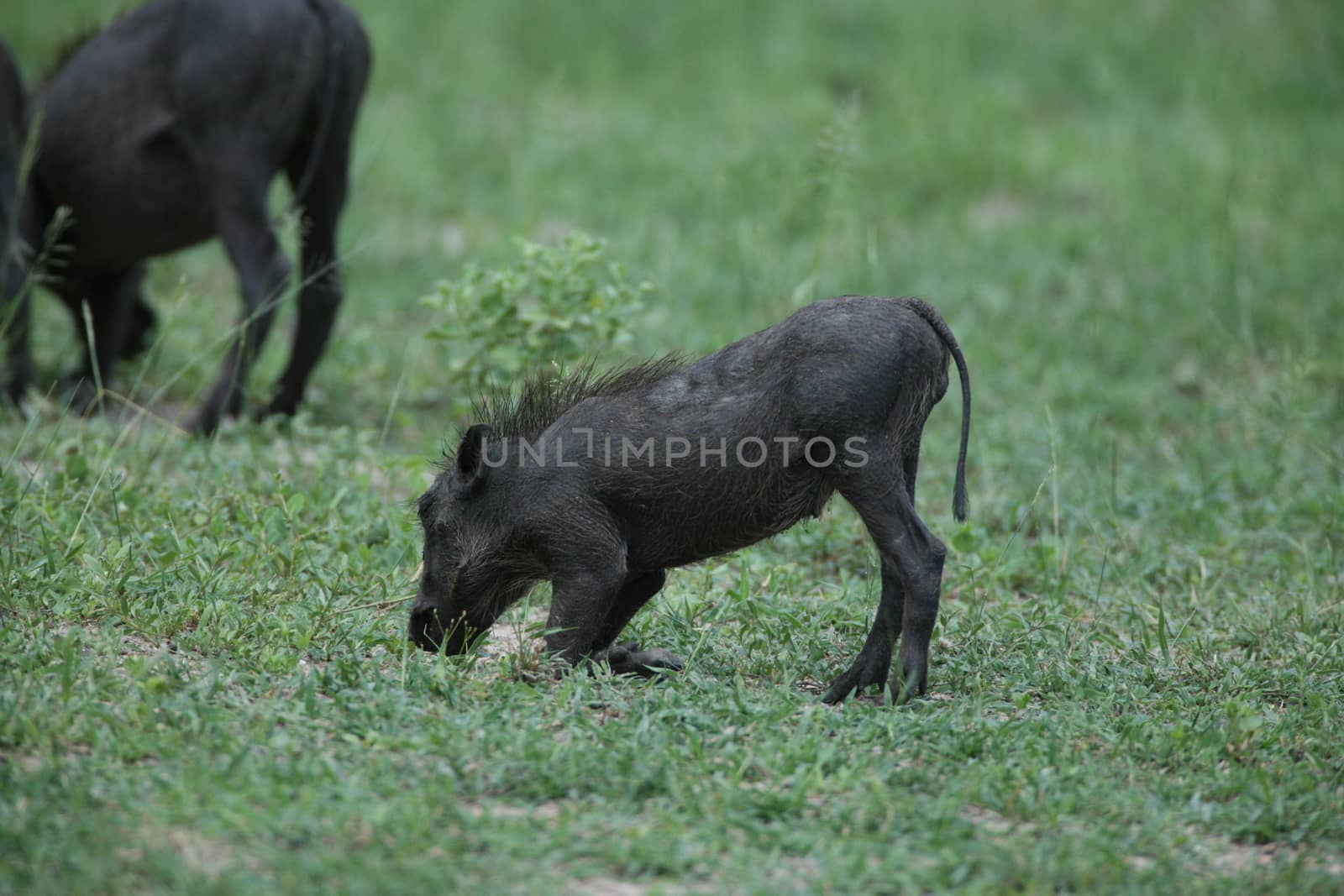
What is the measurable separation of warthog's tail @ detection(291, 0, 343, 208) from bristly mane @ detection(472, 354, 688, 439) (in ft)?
8.02

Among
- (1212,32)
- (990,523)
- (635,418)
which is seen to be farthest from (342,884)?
(1212,32)

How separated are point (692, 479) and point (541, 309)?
214cm

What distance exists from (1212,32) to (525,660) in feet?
36.4

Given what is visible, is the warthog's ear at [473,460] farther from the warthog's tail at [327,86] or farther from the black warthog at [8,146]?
the black warthog at [8,146]

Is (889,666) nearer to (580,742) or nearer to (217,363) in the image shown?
(580,742)

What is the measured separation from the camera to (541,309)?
5828 mm

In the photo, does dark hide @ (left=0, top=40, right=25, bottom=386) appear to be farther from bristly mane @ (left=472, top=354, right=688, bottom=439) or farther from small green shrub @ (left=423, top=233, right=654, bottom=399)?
bristly mane @ (left=472, top=354, right=688, bottom=439)

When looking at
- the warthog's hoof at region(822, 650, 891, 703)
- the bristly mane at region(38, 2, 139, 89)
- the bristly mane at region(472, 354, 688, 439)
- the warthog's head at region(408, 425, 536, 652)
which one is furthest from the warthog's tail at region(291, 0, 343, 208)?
the warthog's hoof at region(822, 650, 891, 703)

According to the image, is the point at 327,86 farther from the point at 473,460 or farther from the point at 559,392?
the point at 473,460

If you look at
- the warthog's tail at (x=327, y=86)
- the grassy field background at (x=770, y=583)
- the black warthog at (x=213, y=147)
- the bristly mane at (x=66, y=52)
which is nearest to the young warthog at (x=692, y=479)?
the grassy field background at (x=770, y=583)

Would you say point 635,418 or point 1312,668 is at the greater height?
point 635,418

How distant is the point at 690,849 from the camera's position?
3020 millimetres

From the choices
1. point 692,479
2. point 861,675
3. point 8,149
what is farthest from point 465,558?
point 8,149

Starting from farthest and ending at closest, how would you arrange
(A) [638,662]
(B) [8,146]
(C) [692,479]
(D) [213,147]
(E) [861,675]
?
1. (B) [8,146]
2. (D) [213,147]
3. (A) [638,662]
4. (E) [861,675]
5. (C) [692,479]
